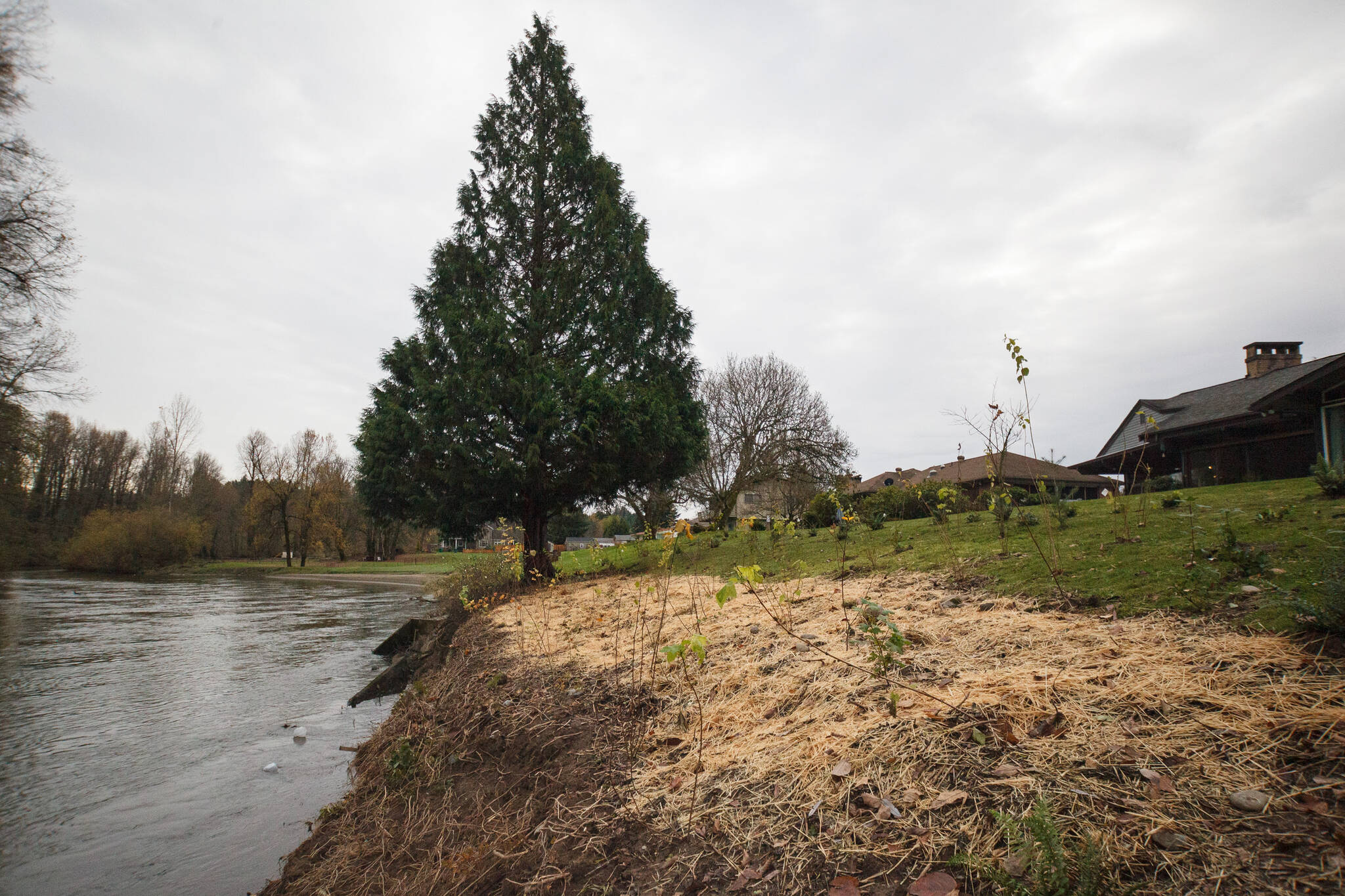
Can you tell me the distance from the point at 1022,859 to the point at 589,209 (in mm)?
14241

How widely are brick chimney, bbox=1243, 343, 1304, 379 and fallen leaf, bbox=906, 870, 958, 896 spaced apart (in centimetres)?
2710

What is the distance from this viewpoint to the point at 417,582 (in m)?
33.0

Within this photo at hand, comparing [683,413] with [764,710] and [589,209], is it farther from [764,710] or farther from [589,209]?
[764,710]

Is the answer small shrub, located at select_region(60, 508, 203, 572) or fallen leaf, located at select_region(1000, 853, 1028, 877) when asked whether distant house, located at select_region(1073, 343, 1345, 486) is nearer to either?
fallen leaf, located at select_region(1000, 853, 1028, 877)

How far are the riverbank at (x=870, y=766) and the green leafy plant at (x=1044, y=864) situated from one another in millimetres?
58

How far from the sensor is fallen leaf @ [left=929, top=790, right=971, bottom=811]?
221 centimetres

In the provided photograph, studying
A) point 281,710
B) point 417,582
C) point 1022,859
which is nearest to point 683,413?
point 281,710

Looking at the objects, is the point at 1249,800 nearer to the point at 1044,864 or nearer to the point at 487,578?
the point at 1044,864

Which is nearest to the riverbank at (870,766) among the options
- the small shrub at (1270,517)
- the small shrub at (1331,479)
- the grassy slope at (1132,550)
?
the grassy slope at (1132,550)

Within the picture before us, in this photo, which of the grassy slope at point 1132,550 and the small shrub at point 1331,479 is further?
the small shrub at point 1331,479

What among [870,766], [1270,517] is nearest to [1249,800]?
[870,766]

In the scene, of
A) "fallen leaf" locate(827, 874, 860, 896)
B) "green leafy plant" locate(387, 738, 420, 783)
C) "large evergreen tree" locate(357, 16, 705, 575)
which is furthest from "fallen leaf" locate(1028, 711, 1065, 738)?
"large evergreen tree" locate(357, 16, 705, 575)

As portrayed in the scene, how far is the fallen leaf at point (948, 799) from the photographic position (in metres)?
2.21

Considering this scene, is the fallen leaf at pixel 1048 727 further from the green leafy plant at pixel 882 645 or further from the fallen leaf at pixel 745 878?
the fallen leaf at pixel 745 878
